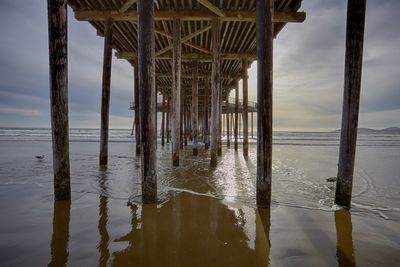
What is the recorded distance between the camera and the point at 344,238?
238 centimetres

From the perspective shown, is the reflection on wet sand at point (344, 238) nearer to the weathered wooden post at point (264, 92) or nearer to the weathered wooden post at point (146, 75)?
the weathered wooden post at point (264, 92)

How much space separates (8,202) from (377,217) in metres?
5.25

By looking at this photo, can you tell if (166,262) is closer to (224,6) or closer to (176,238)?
(176,238)

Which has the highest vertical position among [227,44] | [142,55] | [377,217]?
[227,44]

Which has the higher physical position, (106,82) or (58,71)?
(106,82)

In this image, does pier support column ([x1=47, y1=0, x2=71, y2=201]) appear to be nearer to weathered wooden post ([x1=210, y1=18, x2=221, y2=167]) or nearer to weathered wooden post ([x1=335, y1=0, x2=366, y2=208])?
weathered wooden post ([x1=335, y1=0, x2=366, y2=208])

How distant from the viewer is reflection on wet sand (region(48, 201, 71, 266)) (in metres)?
1.91

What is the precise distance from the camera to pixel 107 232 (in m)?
2.44

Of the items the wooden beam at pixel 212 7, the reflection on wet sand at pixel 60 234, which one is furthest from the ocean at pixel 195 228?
the wooden beam at pixel 212 7

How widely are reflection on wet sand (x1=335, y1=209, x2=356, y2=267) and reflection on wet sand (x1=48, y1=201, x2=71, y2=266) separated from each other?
234 cm

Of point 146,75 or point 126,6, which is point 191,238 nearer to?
point 146,75

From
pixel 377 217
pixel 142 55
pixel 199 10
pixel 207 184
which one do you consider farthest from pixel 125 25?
pixel 377 217

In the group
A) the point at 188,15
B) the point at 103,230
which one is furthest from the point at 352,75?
the point at 188,15

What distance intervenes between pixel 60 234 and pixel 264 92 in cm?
295
